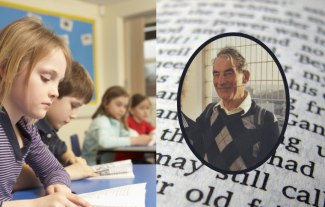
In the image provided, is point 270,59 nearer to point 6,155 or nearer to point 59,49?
point 59,49

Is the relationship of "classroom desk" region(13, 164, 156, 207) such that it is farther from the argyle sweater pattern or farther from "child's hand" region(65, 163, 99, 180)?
the argyle sweater pattern

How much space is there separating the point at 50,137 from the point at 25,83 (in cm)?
56

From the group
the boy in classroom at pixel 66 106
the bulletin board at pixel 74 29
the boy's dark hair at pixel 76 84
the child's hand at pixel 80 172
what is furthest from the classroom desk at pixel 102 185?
the bulletin board at pixel 74 29

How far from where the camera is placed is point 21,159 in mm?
661

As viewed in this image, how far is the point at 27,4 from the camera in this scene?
3.46 meters

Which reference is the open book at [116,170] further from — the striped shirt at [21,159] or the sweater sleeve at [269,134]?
the sweater sleeve at [269,134]

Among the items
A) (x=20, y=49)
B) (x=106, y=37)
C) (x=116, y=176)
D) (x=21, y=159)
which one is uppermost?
(x=106, y=37)

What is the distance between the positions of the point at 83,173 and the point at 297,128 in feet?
2.34

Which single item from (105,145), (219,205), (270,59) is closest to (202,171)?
(219,205)

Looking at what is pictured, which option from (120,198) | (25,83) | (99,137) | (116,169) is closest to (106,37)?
(99,137)

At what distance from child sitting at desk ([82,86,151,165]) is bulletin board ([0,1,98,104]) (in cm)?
151

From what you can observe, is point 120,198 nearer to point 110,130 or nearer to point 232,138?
point 232,138

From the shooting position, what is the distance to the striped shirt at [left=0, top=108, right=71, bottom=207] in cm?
61

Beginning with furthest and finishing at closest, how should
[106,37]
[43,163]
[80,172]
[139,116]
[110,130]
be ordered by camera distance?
[106,37], [139,116], [110,130], [80,172], [43,163]
